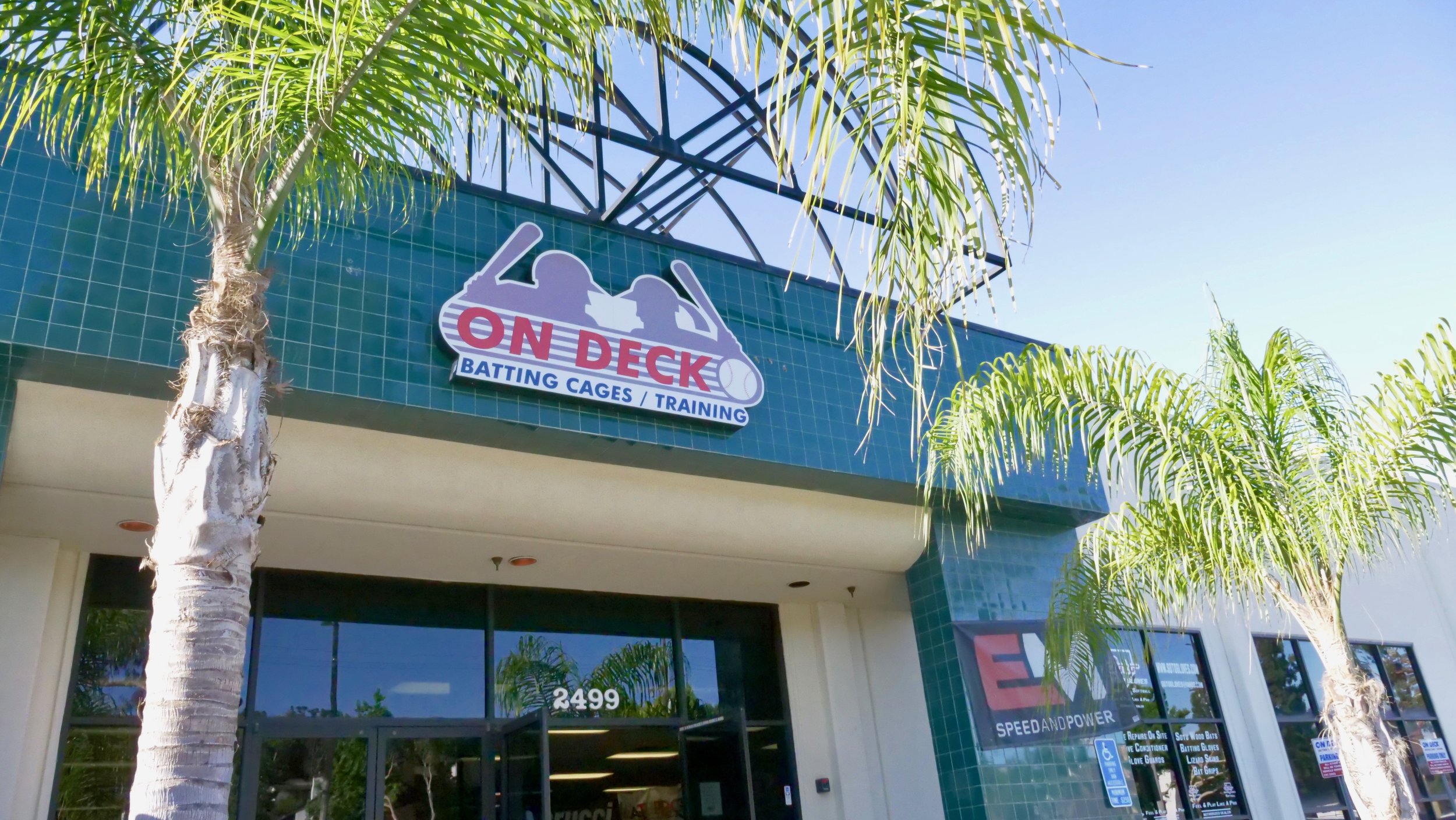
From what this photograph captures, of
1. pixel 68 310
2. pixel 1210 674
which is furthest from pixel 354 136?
pixel 1210 674

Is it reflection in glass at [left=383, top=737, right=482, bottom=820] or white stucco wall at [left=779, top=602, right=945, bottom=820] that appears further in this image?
white stucco wall at [left=779, top=602, right=945, bottom=820]

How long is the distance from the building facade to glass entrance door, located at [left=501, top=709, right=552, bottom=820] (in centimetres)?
4

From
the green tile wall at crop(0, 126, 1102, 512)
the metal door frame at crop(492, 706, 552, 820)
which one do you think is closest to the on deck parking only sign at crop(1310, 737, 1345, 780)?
the green tile wall at crop(0, 126, 1102, 512)

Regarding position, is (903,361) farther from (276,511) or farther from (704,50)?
(276,511)

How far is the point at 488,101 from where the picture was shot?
4637 millimetres

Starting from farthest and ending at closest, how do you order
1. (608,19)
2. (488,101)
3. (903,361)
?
1. (903,361)
2. (488,101)
3. (608,19)

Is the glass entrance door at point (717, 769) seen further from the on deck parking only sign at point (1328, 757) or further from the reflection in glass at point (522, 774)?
the on deck parking only sign at point (1328, 757)

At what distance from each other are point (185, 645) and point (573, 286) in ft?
17.9

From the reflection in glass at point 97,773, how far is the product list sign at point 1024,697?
705cm

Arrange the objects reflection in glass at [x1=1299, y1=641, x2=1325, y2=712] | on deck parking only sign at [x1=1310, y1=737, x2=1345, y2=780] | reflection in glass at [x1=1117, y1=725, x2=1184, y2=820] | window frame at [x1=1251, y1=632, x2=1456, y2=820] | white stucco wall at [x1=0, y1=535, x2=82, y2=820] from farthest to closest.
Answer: reflection in glass at [x1=1299, y1=641, x2=1325, y2=712]
window frame at [x1=1251, y1=632, x2=1456, y2=820]
on deck parking only sign at [x1=1310, y1=737, x2=1345, y2=780]
reflection in glass at [x1=1117, y1=725, x2=1184, y2=820]
white stucco wall at [x1=0, y1=535, x2=82, y2=820]

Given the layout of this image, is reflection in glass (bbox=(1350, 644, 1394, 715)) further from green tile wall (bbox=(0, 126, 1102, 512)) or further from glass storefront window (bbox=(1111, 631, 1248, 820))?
green tile wall (bbox=(0, 126, 1102, 512))

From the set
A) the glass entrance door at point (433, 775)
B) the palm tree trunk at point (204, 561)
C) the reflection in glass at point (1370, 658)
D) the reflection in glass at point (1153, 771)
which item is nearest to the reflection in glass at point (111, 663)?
the glass entrance door at point (433, 775)

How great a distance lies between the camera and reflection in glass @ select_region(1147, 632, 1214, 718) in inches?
487

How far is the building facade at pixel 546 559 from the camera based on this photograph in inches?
276
